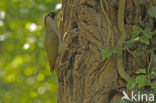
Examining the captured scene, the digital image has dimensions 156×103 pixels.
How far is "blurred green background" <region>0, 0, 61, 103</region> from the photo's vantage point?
6.73 metres

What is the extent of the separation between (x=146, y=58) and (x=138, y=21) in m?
0.30

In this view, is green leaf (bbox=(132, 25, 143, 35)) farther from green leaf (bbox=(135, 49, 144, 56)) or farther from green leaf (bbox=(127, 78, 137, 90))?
green leaf (bbox=(127, 78, 137, 90))

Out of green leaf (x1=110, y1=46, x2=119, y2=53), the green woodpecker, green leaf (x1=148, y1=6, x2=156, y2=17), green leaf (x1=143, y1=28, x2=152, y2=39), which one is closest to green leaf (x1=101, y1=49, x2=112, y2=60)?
A: green leaf (x1=110, y1=46, x2=119, y2=53)

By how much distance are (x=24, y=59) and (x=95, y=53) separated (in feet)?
14.3

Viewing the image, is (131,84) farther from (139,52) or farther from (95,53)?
(95,53)

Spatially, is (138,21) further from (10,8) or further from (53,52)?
(10,8)

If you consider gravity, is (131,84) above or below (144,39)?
below

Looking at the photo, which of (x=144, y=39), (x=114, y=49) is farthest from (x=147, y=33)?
(x=114, y=49)

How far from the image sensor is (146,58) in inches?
104

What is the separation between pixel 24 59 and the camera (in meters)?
6.98

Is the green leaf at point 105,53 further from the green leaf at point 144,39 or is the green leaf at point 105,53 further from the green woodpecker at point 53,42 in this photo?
the green woodpecker at point 53,42

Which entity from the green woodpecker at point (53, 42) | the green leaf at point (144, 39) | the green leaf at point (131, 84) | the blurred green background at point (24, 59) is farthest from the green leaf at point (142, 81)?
the blurred green background at point (24, 59)

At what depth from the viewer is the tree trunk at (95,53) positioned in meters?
2.70

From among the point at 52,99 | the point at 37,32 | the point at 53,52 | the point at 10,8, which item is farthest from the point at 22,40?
the point at 53,52
